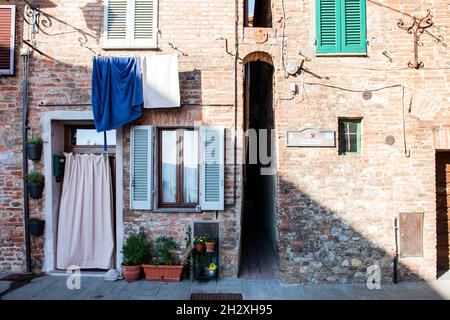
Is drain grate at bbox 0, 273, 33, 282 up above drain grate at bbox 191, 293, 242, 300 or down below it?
above

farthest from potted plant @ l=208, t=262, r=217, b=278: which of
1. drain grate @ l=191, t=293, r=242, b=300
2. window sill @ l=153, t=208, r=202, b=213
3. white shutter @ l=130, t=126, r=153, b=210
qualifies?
white shutter @ l=130, t=126, r=153, b=210

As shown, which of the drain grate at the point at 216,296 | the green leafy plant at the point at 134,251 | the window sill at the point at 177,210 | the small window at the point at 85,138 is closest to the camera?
the drain grate at the point at 216,296

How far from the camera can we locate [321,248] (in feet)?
18.8

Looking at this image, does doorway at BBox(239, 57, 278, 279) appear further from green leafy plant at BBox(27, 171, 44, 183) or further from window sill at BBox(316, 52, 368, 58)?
green leafy plant at BBox(27, 171, 44, 183)

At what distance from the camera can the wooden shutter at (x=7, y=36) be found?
6090 millimetres

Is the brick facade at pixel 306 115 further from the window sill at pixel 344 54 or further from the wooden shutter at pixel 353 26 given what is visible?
the wooden shutter at pixel 353 26

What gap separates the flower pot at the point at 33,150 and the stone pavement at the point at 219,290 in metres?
2.37

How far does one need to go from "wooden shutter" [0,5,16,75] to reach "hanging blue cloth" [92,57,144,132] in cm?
189

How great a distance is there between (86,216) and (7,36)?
3955 mm

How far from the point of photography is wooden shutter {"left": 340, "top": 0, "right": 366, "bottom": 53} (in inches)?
230

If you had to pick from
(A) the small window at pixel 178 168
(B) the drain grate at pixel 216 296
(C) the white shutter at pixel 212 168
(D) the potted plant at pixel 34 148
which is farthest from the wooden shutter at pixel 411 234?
(D) the potted plant at pixel 34 148

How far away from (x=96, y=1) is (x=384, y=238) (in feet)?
23.9

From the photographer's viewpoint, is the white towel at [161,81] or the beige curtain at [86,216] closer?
the white towel at [161,81]

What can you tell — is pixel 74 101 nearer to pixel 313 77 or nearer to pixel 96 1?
pixel 96 1
